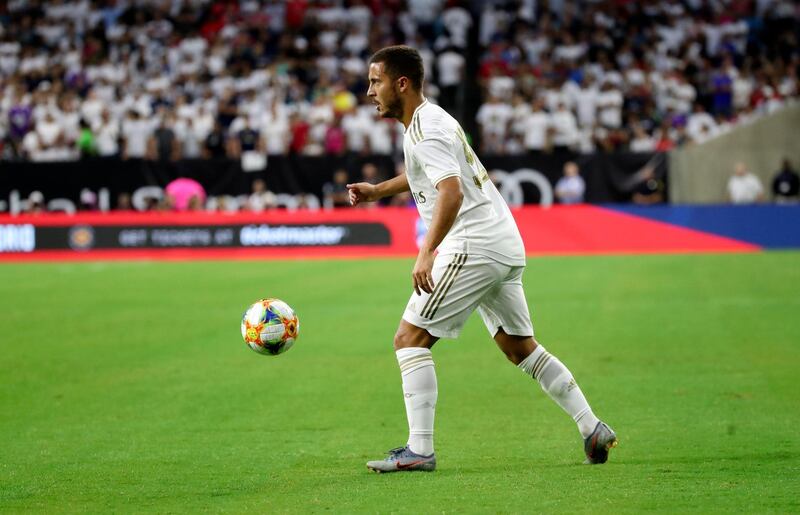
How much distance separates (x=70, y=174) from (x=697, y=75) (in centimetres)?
1649

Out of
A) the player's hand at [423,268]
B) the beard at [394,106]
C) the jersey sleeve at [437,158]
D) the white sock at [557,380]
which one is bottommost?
the white sock at [557,380]

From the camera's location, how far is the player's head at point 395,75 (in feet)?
21.1

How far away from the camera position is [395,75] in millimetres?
6449

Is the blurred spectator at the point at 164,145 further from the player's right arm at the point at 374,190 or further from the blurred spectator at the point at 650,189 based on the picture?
the player's right arm at the point at 374,190

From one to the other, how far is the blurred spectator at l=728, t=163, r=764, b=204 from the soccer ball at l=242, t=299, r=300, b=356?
2017cm

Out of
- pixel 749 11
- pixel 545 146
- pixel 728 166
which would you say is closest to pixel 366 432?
pixel 728 166

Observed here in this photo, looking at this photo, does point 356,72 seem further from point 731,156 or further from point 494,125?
point 731,156

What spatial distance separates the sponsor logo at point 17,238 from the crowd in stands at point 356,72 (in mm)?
4541

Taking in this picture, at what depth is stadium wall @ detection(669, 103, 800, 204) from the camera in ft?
82.6

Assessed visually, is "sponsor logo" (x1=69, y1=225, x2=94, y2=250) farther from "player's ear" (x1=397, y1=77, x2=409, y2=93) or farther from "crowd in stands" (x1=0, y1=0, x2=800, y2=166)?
"player's ear" (x1=397, y1=77, x2=409, y2=93)

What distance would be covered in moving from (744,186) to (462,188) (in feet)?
68.2

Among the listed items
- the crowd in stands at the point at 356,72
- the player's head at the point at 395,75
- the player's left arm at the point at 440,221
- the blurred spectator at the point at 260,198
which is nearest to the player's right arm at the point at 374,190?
the player's head at the point at 395,75

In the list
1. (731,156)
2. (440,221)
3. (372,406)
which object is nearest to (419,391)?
(440,221)

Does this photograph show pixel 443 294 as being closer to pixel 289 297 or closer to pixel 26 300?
pixel 289 297
